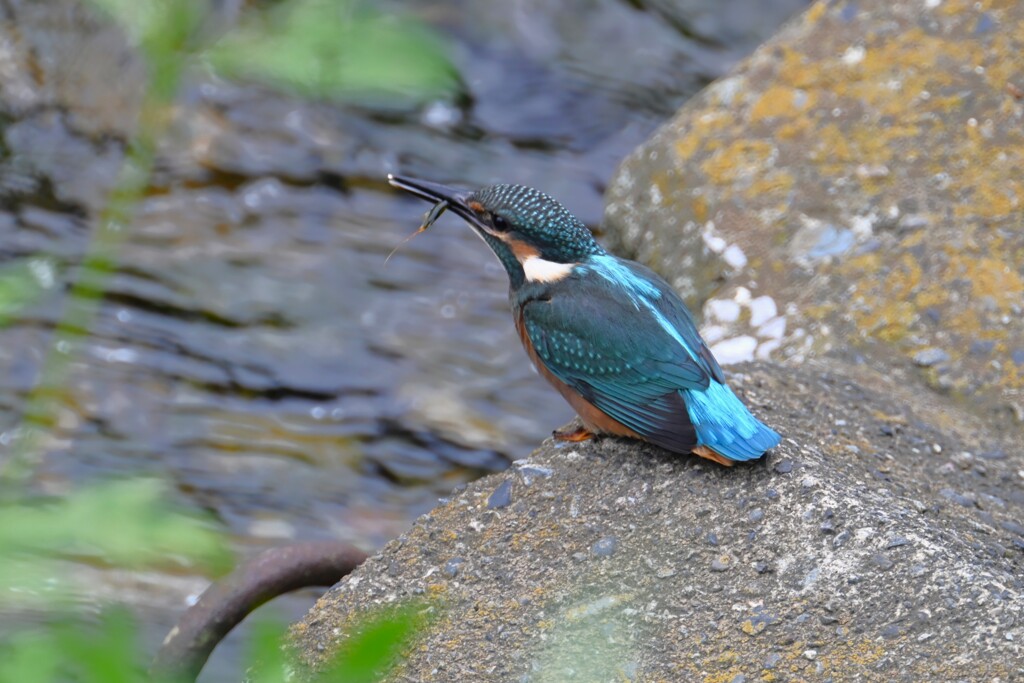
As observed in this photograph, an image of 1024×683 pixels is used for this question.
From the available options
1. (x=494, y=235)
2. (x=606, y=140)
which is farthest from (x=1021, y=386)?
(x=606, y=140)

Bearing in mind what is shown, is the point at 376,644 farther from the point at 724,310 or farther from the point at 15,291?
the point at 724,310

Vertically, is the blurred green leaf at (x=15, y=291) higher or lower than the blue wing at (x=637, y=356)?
higher

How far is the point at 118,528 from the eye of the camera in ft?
2.40

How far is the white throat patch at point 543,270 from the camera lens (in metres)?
2.89

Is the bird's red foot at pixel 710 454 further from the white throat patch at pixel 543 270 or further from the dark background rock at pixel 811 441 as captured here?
the white throat patch at pixel 543 270

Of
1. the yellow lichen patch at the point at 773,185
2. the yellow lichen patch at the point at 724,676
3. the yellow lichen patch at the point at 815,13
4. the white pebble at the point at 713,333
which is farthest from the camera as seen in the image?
the yellow lichen patch at the point at 815,13

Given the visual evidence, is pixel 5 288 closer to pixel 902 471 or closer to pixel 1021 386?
pixel 902 471

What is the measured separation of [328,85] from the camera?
70 centimetres

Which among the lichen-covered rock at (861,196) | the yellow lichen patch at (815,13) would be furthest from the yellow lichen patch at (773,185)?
the yellow lichen patch at (815,13)

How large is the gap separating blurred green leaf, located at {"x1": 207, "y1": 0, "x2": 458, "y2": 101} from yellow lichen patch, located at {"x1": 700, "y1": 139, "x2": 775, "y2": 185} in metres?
3.20

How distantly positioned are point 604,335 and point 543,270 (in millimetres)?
266

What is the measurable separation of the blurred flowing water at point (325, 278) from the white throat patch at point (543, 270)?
175 cm

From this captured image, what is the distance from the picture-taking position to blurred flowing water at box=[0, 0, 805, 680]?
4832 mm

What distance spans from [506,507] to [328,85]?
6.07 ft
